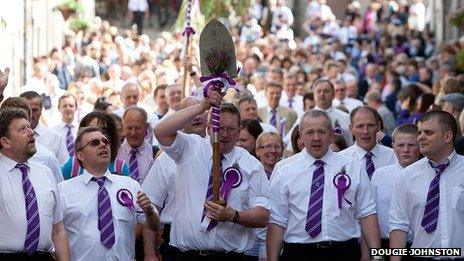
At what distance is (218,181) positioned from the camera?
13.2 meters

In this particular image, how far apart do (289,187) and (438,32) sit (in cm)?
3501

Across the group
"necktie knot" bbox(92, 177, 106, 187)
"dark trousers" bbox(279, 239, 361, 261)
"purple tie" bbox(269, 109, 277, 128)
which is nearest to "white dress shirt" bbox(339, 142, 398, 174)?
"dark trousers" bbox(279, 239, 361, 261)

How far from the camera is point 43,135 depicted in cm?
1814

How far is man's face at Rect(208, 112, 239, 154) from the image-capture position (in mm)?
13812

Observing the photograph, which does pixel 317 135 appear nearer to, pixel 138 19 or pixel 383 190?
pixel 383 190

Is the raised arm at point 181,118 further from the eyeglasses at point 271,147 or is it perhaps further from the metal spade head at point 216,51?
the eyeglasses at point 271,147

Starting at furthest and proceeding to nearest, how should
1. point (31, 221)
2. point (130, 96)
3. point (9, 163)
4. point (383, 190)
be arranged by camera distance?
1. point (130, 96)
2. point (383, 190)
3. point (9, 163)
4. point (31, 221)

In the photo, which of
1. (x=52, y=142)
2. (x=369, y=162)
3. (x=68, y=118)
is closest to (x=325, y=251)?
(x=369, y=162)

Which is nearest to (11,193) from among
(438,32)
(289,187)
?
(289,187)

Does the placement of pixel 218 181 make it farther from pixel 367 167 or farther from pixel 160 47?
pixel 160 47

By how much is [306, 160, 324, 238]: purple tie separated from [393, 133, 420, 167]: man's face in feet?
5.25

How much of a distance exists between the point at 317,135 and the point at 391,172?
4.77 feet

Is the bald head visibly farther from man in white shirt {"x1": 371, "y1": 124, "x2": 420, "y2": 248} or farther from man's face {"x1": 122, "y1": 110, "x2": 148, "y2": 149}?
man in white shirt {"x1": 371, "y1": 124, "x2": 420, "y2": 248}

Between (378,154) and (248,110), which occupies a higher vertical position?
(248,110)
